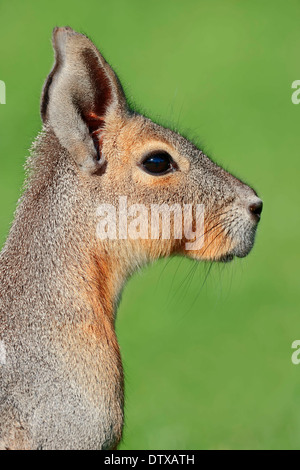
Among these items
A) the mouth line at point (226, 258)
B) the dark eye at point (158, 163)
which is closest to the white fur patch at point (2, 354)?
the dark eye at point (158, 163)

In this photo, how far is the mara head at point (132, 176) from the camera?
4.68 m

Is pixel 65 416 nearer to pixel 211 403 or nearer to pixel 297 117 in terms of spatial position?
pixel 211 403

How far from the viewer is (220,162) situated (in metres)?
11.0

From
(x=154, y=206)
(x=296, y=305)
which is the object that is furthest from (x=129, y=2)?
(x=154, y=206)

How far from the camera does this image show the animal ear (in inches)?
181

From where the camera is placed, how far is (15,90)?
15016 millimetres

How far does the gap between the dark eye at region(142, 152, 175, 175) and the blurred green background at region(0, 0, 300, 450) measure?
539mm

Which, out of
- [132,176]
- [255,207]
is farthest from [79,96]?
[255,207]

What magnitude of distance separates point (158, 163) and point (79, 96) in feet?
1.65

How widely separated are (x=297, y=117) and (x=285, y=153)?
1094 millimetres

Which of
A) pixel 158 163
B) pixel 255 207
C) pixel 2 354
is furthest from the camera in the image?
pixel 255 207

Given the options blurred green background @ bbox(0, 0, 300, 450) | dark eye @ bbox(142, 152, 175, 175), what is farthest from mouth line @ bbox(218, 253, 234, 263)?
dark eye @ bbox(142, 152, 175, 175)

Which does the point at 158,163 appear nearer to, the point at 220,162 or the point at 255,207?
the point at 255,207

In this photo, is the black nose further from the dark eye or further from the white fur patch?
the white fur patch
